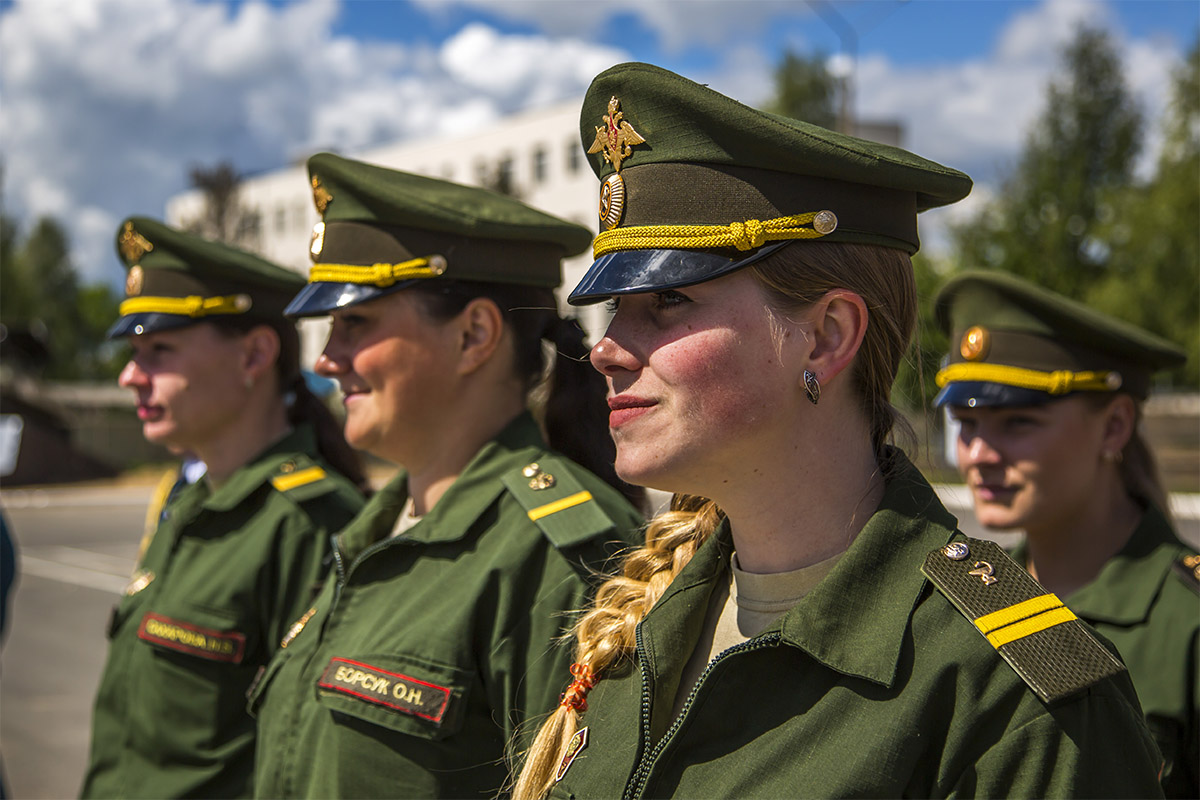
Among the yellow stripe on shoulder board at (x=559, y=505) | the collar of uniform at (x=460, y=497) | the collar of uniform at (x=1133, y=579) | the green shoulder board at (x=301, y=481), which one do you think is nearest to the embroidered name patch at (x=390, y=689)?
the collar of uniform at (x=460, y=497)

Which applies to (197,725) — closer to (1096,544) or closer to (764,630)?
(764,630)

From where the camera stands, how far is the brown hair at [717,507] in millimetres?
1621

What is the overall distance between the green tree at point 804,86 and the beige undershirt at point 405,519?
47.6m

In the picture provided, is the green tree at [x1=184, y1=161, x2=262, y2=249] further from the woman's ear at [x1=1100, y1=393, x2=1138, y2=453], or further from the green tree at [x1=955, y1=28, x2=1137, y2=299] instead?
the woman's ear at [x1=1100, y1=393, x2=1138, y2=453]

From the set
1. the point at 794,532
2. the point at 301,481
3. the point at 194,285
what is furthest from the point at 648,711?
the point at 194,285

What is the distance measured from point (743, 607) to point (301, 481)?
211 cm

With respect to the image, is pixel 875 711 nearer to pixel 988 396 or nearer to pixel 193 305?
pixel 988 396

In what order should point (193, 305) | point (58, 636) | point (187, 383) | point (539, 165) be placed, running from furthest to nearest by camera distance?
1. point (539, 165)
2. point (58, 636)
3. point (193, 305)
4. point (187, 383)

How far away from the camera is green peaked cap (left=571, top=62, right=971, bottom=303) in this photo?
162 centimetres

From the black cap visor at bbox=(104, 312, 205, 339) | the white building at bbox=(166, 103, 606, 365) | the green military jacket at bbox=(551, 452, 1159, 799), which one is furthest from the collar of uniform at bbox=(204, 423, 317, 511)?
the white building at bbox=(166, 103, 606, 365)

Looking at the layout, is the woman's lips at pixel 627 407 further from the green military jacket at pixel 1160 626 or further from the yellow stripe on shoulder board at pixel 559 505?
the green military jacket at pixel 1160 626

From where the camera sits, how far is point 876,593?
1555 millimetres

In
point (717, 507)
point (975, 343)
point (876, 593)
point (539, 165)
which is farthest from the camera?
point (539, 165)

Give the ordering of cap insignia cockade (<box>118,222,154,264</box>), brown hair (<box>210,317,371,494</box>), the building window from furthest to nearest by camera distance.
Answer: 1. the building window
2. cap insignia cockade (<box>118,222,154,264</box>)
3. brown hair (<box>210,317,371,494</box>)
